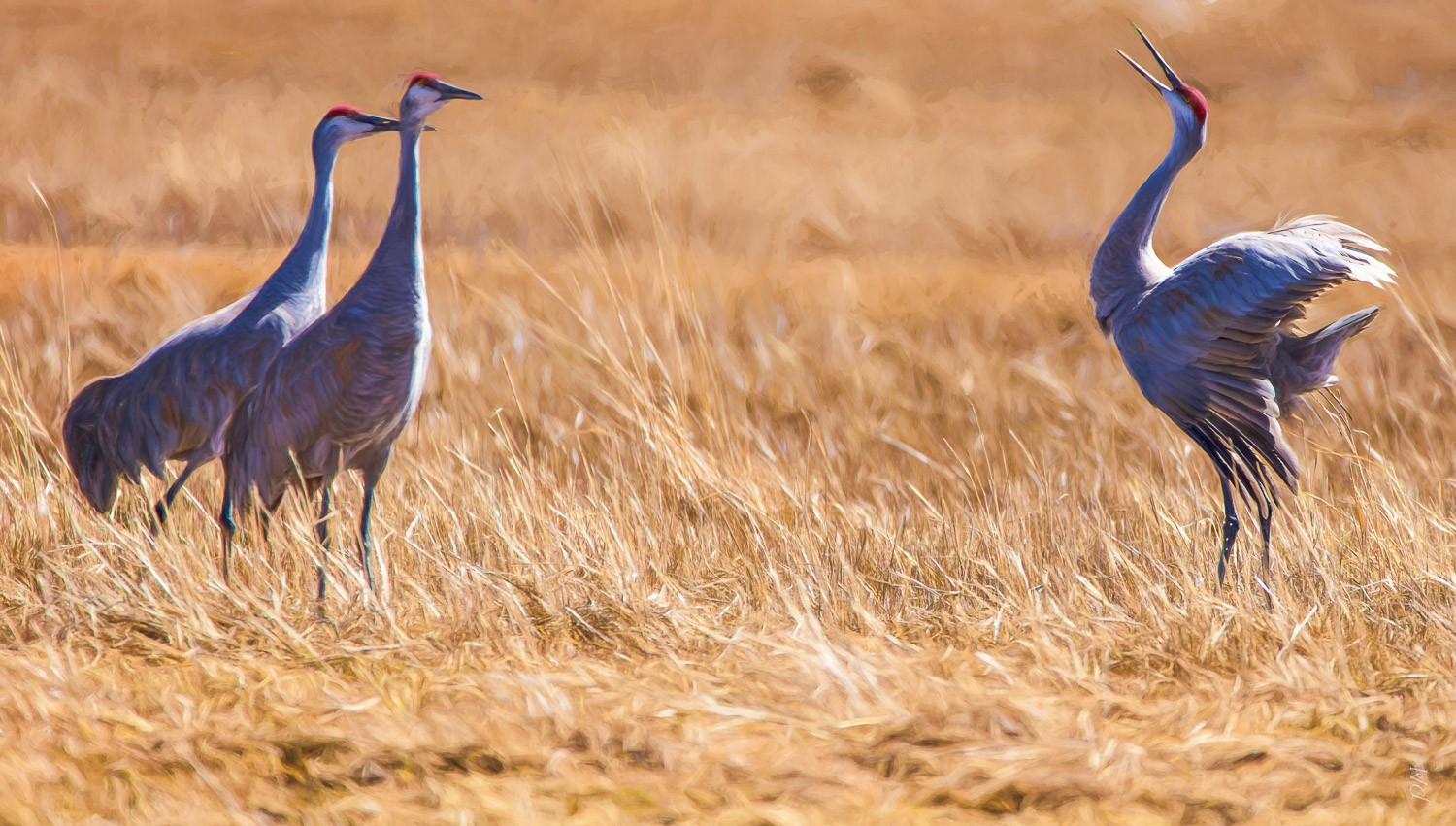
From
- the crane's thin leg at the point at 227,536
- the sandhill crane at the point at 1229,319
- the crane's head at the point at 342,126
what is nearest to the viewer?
the sandhill crane at the point at 1229,319

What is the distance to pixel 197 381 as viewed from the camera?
3.28m

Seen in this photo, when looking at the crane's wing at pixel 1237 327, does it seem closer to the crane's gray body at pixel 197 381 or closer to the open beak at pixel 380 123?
the open beak at pixel 380 123

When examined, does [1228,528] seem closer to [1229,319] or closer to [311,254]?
[1229,319]

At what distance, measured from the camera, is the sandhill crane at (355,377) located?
3014mm

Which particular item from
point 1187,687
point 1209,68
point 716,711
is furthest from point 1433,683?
point 1209,68

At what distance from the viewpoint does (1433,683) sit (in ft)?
7.73

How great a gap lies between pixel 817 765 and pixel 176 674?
126 centimetres

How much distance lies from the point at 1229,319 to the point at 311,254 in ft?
7.45

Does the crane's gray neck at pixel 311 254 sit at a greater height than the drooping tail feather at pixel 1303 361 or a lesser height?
greater

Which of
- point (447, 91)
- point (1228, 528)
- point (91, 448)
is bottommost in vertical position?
point (1228, 528)

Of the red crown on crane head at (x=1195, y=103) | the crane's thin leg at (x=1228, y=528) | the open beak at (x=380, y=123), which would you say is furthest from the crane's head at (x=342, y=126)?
the crane's thin leg at (x=1228, y=528)

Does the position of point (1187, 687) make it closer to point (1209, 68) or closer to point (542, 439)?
point (542, 439)

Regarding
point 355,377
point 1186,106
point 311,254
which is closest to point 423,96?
point 311,254

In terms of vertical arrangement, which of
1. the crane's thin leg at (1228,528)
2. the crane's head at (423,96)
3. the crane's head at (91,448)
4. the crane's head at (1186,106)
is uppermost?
the crane's head at (423,96)
